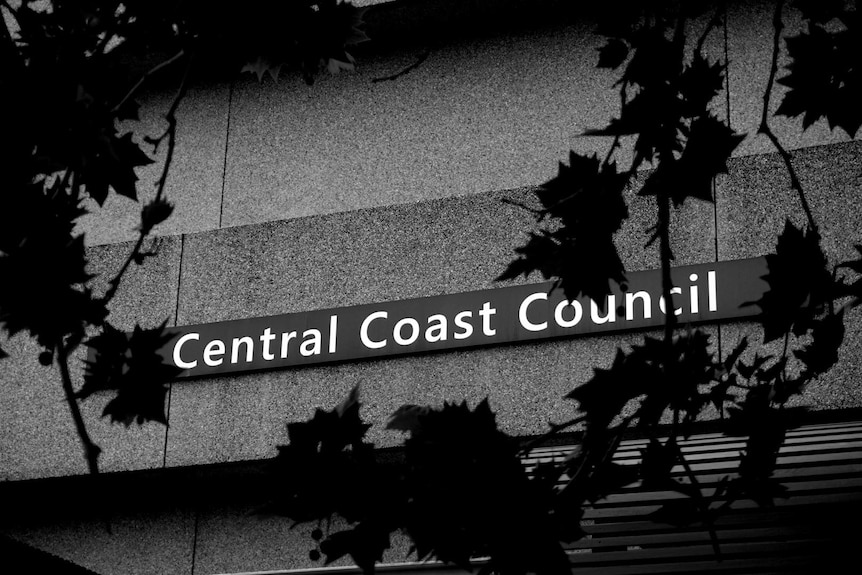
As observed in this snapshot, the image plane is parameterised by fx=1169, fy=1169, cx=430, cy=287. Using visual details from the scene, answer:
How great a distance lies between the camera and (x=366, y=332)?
575 centimetres

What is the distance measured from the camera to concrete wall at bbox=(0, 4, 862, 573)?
5488 millimetres

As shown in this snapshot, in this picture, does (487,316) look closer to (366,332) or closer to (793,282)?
(366,332)

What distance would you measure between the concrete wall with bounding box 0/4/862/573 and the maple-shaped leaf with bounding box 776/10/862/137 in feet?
7.10

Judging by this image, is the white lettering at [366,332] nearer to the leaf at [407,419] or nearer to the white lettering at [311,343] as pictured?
the white lettering at [311,343]

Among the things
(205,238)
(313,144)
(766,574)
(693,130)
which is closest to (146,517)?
(205,238)

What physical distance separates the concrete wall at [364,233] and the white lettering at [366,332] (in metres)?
0.09

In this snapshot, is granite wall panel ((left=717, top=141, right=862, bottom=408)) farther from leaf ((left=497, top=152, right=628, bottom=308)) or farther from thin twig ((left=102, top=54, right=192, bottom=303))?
thin twig ((left=102, top=54, right=192, bottom=303))

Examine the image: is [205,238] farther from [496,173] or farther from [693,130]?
[693,130]

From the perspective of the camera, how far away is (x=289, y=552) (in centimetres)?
548

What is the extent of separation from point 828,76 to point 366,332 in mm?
3054

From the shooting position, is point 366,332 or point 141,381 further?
point 366,332

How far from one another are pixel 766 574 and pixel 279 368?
2.77 m

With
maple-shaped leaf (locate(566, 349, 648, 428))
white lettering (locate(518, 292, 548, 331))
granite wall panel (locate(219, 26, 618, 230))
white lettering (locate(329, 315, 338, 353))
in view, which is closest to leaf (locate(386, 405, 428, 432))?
maple-shaped leaf (locate(566, 349, 648, 428))

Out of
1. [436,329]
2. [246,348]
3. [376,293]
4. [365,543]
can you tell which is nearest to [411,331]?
[436,329]
